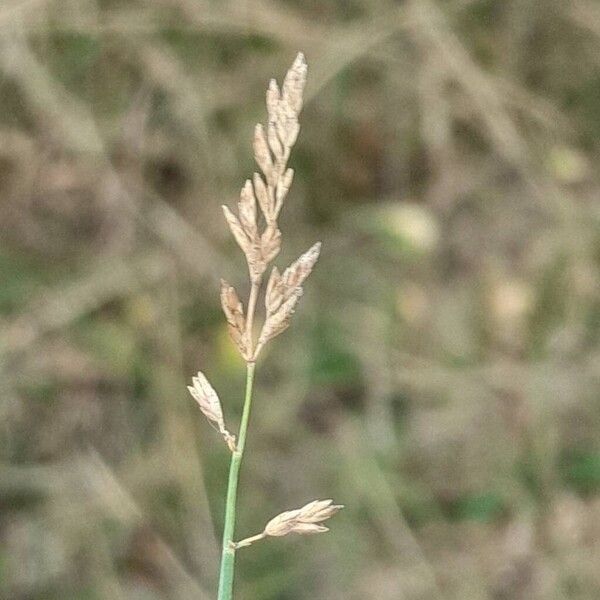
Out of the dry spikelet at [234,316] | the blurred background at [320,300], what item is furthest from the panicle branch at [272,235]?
the blurred background at [320,300]

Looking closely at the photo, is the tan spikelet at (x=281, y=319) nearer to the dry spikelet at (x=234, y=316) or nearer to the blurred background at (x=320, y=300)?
the dry spikelet at (x=234, y=316)

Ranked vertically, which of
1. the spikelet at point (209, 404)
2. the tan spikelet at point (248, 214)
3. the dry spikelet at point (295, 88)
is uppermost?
the dry spikelet at point (295, 88)

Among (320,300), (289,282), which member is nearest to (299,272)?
(289,282)

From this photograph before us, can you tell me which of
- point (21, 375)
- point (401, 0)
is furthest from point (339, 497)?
point (401, 0)

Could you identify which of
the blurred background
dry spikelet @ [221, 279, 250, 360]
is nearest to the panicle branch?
dry spikelet @ [221, 279, 250, 360]

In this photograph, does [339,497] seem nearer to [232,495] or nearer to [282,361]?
[282,361]

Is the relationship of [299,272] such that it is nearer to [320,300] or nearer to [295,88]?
[295,88]

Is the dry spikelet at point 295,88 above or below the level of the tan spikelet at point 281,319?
above

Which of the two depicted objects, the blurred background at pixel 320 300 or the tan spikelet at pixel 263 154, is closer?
the tan spikelet at pixel 263 154

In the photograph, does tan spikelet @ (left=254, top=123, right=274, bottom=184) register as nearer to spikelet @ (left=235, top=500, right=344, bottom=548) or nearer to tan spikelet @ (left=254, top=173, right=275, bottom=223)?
tan spikelet @ (left=254, top=173, right=275, bottom=223)
